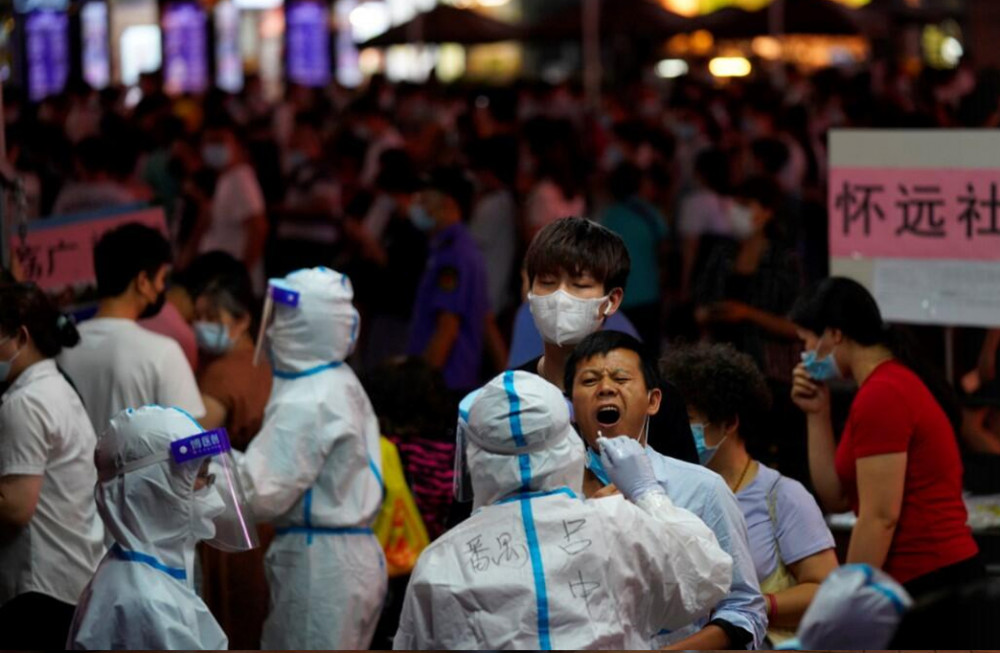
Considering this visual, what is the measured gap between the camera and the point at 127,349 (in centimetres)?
638

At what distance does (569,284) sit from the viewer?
194 inches

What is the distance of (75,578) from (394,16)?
127ft

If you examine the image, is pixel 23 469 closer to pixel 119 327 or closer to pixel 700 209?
pixel 119 327

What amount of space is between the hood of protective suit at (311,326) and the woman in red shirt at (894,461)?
165 centimetres

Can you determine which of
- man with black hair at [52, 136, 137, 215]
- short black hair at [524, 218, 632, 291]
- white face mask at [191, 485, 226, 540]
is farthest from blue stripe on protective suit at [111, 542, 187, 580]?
man with black hair at [52, 136, 137, 215]

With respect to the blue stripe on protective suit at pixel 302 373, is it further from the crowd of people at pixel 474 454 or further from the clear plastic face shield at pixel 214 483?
the clear plastic face shield at pixel 214 483

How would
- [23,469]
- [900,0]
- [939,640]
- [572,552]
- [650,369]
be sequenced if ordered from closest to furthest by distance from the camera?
[939,640]
[572,552]
[650,369]
[23,469]
[900,0]

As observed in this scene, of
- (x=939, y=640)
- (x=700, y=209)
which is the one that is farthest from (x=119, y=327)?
(x=700, y=209)

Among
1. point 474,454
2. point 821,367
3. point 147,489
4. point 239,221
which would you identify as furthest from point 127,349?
point 239,221

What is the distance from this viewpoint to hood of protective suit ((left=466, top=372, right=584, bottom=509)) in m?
3.77

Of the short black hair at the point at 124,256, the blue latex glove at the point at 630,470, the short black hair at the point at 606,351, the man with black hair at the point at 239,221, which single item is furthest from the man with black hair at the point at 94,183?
the blue latex glove at the point at 630,470

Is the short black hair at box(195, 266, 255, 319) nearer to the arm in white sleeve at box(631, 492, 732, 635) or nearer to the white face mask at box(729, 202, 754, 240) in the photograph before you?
the white face mask at box(729, 202, 754, 240)

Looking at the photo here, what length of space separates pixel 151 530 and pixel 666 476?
1280mm

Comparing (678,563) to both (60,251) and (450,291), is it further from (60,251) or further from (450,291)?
(450,291)
